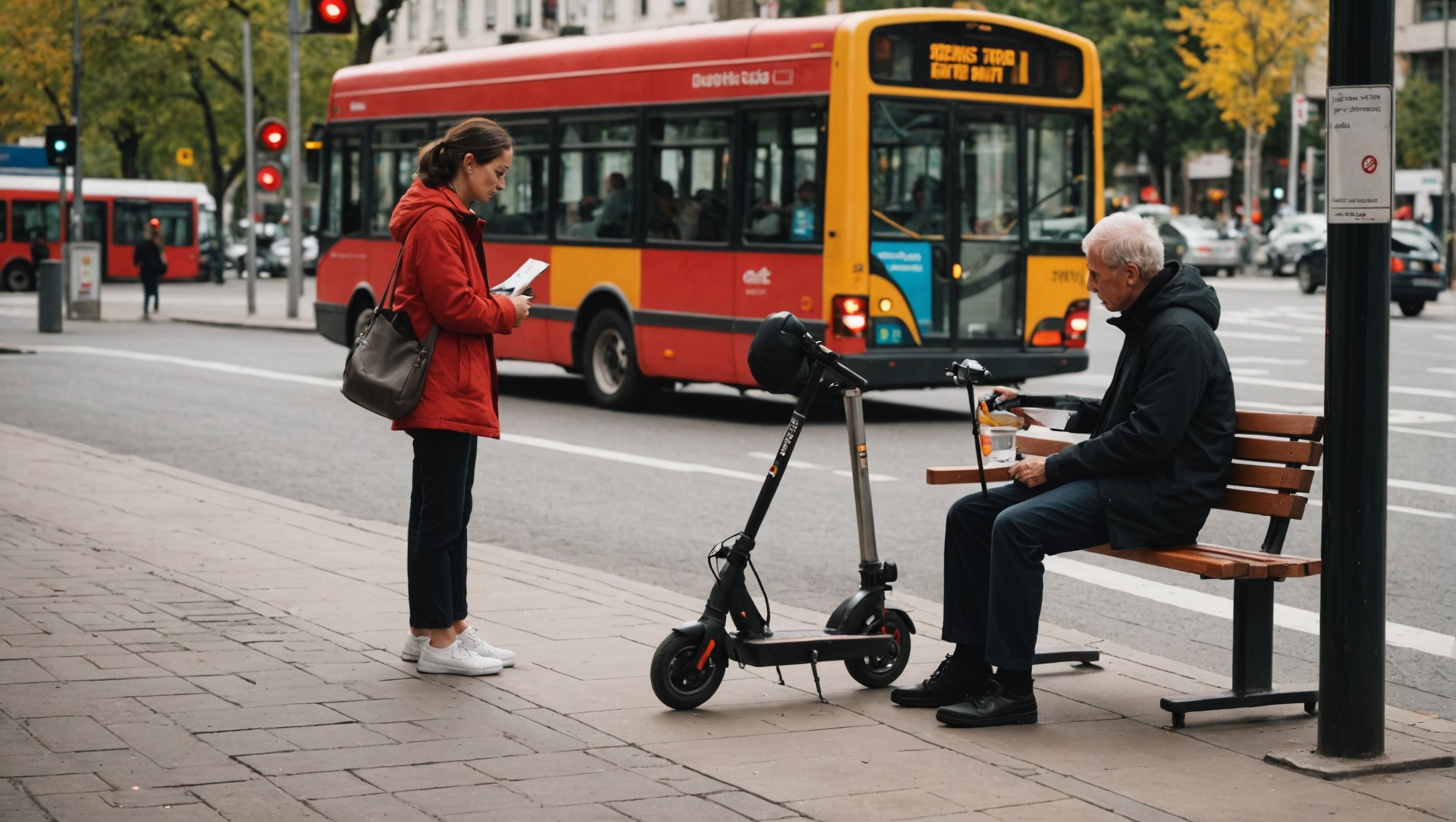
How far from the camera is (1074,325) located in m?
15.5

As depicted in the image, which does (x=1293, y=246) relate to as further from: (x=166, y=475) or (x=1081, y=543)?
(x=1081, y=543)

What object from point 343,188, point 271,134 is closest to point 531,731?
point 343,188

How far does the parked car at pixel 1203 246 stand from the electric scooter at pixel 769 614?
4173 centimetres

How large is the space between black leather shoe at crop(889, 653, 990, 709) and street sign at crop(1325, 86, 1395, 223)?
1705 millimetres

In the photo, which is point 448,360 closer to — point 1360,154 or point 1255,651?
point 1255,651

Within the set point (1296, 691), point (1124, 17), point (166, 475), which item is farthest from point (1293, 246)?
point (1296, 691)

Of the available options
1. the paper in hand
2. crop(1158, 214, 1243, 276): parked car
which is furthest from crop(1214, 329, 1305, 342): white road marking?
crop(1158, 214, 1243, 276): parked car

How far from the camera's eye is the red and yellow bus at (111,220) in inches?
1849

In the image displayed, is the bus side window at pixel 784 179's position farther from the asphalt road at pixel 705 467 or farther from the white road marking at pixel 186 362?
the white road marking at pixel 186 362

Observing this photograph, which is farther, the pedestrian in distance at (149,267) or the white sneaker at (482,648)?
the pedestrian in distance at (149,267)

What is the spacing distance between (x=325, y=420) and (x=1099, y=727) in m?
10.7

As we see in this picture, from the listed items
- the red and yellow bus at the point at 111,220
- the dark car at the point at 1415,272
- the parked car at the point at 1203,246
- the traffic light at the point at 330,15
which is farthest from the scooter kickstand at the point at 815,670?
the red and yellow bus at the point at 111,220

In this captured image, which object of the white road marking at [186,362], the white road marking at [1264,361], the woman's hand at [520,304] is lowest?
the white road marking at [186,362]

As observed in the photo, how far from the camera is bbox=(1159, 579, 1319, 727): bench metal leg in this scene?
18.2ft
